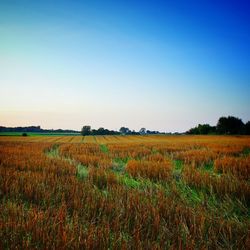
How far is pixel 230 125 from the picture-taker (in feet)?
284

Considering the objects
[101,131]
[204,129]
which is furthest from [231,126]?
[101,131]

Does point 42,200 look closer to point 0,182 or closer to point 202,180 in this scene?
point 0,182

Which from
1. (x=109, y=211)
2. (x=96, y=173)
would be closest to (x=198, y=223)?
(x=109, y=211)

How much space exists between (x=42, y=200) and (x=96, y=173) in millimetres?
2503

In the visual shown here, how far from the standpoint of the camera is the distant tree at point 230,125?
85.1 meters

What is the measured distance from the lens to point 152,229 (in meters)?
2.76

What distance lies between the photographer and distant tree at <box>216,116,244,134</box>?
85125 mm

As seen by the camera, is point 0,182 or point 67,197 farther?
point 0,182

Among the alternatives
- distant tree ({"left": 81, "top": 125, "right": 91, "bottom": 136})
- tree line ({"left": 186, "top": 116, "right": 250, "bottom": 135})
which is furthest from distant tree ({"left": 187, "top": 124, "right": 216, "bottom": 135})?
distant tree ({"left": 81, "top": 125, "right": 91, "bottom": 136})

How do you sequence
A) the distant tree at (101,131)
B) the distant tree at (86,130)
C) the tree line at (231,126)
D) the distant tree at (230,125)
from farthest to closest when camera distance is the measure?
the distant tree at (101,131)
the distant tree at (86,130)
the distant tree at (230,125)
the tree line at (231,126)

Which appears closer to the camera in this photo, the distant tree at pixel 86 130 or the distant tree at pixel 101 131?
the distant tree at pixel 86 130

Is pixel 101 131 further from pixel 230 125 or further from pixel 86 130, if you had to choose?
pixel 230 125

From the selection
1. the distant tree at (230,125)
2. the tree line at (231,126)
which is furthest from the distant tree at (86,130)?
the distant tree at (230,125)

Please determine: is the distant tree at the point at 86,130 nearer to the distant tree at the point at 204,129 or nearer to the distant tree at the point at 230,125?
the distant tree at the point at 204,129
